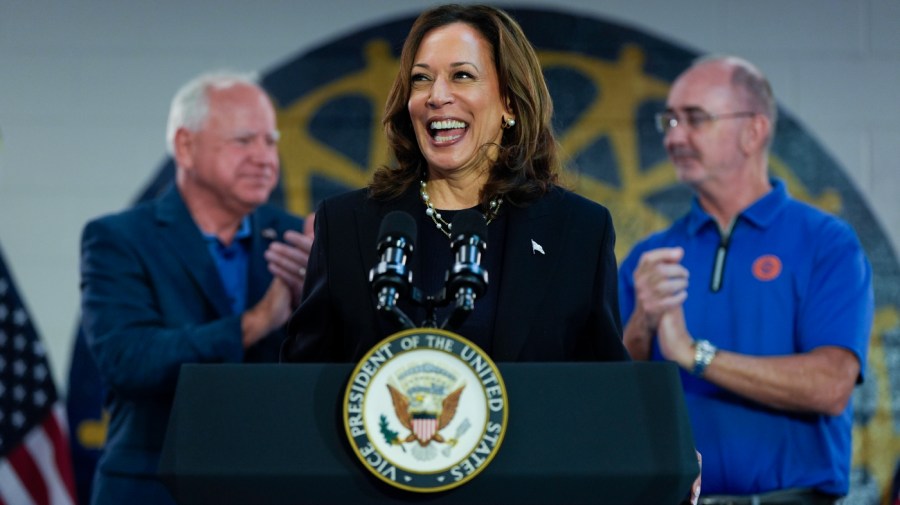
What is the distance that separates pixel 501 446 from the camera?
4.29ft

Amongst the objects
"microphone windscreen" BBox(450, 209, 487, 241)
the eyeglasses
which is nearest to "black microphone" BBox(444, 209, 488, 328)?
"microphone windscreen" BBox(450, 209, 487, 241)

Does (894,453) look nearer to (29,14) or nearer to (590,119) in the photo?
(590,119)

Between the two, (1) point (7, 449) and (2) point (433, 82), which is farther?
(1) point (7, 449)

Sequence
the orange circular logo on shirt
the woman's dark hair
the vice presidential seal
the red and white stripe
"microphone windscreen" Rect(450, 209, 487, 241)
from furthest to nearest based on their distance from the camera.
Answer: the red and white stripe
the orange circular logo on shirt
the woman's dark hair
"microphone windscreen" Rect(450, 209, 487, 241)
the vice presidential seal

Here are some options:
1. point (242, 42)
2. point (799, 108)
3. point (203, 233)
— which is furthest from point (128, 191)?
point (799, 108)

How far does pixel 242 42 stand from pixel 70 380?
1085 millimetres

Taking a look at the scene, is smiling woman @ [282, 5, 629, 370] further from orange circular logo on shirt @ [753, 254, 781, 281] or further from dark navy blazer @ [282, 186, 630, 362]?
orange circular logo on shirt @ [753, 254, 781, 281]

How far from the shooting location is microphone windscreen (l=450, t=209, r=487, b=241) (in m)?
1.40

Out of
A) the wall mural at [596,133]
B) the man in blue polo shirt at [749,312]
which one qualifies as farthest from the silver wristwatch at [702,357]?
the wall mural at [596,133]

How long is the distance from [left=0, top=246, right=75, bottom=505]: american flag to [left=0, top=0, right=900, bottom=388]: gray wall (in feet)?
0.27

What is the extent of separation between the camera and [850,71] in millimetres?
3613

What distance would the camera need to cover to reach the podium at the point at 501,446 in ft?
4.26

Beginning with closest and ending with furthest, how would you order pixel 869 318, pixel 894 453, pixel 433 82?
pixel 433 82 → pixel 869 318 → pixel 894 453

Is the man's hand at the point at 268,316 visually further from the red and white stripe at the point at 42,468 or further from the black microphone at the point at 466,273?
the black microphone at the point at 466,273
